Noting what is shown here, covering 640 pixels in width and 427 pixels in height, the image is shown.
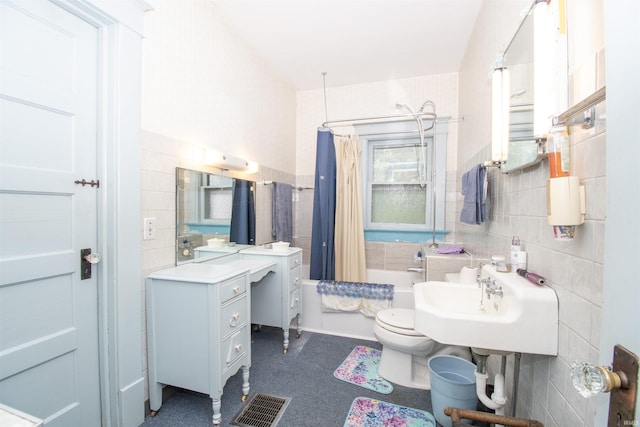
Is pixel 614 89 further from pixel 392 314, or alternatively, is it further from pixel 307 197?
pixel 307 197

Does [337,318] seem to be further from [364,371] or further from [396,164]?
[396,164]

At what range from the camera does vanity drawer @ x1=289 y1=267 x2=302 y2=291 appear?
7.34 feet

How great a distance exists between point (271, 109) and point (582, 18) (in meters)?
2.48

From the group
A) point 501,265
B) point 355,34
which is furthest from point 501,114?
point 355,34

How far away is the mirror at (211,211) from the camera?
5.69ft

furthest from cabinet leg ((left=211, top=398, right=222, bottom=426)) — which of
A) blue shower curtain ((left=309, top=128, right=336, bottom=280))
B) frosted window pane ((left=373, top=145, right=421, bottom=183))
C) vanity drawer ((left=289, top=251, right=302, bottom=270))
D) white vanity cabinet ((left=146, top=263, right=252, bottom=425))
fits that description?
frosted window pane ((left=373, top=145, right=421, bottom=183))

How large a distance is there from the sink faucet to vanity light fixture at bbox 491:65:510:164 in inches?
22.3

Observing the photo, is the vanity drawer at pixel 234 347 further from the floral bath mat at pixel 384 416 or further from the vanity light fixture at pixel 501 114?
the vanity light fixture at pixel 501 114

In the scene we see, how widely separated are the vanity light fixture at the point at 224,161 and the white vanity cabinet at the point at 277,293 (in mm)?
709

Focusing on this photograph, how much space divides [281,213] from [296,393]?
1.71m

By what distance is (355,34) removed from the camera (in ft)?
7.59

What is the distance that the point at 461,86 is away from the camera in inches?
109

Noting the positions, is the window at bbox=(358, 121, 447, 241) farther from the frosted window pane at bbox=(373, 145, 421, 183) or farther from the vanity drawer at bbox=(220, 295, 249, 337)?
the vanity drawer at bbox=(220, 295, 249, 337)

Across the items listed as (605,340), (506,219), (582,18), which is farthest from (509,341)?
(582,18)
